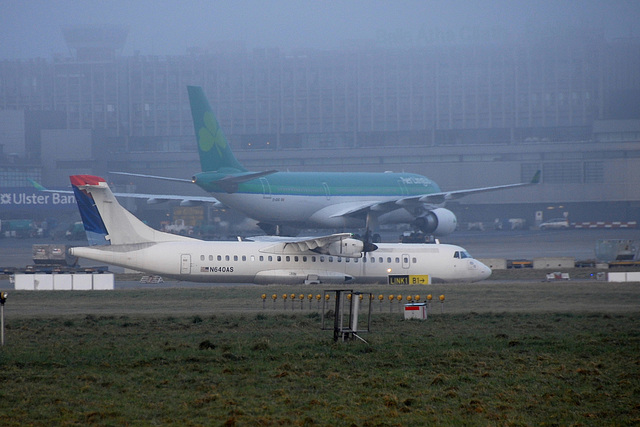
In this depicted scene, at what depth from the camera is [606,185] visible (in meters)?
108

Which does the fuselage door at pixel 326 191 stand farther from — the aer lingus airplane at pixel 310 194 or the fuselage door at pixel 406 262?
the fuselage door at pixel 406 262

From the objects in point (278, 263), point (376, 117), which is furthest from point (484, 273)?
point (376, 117)

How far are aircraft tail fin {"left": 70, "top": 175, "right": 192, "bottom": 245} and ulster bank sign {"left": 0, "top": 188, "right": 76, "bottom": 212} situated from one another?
203 ft

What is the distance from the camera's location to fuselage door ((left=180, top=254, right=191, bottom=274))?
36.3 metres

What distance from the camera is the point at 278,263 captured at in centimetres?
3822

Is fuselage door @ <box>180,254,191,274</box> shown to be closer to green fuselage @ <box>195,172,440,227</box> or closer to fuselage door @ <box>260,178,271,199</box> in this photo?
green fuselage @ <box>195,172,440,227</box>

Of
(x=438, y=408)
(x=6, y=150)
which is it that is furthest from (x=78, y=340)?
(x=6, y=150)

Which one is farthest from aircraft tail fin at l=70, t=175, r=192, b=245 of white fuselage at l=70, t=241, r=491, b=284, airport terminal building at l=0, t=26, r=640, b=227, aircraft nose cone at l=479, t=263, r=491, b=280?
airport terminal building at l=0, t=26, r=640, b=227

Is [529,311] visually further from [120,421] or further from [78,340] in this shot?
[120,421]

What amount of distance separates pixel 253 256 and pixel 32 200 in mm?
67211

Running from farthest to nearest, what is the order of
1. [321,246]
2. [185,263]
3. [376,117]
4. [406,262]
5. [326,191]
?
[376,117], [326,191], [406,262], [321,246], [185,263]

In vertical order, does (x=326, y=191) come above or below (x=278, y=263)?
above

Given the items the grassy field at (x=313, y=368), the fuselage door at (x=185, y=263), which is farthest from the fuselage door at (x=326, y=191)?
the grassy field at (x=313, y=368)

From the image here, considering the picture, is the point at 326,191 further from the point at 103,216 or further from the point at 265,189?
the point at 103,216
